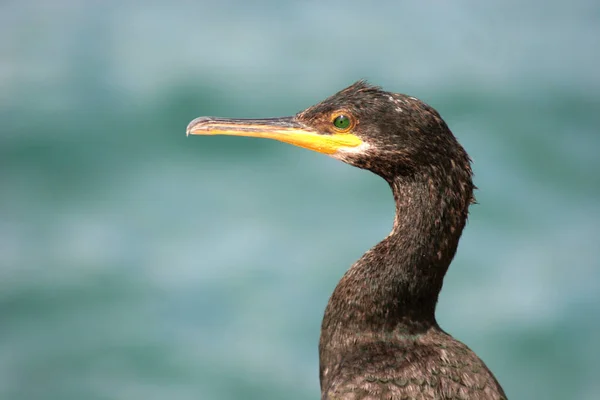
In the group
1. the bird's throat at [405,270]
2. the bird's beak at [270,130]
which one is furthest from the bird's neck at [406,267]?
the bird's beak at [270,130]

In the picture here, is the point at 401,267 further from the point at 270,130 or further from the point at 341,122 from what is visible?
the point at 270,130

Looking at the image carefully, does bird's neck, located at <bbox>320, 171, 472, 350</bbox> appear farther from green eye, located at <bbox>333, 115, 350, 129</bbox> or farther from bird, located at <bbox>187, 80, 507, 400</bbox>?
green eye, located at <bbox>333, 115, 350, 129</bbox>

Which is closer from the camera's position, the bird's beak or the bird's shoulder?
the bird's shoulder

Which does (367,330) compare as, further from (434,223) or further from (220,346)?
(220,346)

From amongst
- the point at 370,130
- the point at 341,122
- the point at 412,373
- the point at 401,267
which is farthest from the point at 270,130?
the point at 412,373

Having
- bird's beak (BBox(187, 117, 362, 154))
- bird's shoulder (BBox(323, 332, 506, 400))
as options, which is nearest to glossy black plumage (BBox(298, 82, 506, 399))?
bird's shoulder (BBox(323, 332, 506, 400))

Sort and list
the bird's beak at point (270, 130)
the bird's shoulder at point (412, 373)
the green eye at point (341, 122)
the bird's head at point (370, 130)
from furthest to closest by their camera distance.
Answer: the bird's beak at point (270, 130)
the green eye at point (341, 122)
the bird's head at point (370, 130)
the bird's shoulder at point (412, 373)

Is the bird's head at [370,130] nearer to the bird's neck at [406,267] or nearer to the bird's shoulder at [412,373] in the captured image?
the bird's neck at [406,267]

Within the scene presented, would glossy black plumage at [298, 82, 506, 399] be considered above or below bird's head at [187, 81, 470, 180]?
below

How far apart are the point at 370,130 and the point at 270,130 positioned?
0.61 metres

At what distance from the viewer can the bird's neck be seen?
5.24m

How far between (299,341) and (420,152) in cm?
723

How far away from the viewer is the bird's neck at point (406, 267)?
5238 mm

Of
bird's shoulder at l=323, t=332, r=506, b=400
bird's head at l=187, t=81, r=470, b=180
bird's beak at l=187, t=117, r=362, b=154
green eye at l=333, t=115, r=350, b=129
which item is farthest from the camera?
bird's beak at l=187, t=117, r=362, b=154
